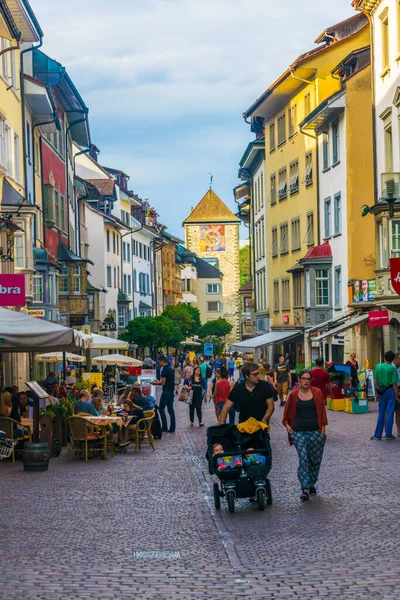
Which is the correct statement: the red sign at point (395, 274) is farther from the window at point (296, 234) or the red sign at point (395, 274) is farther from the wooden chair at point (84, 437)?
the window at point (296, 234)

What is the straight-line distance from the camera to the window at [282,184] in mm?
60309

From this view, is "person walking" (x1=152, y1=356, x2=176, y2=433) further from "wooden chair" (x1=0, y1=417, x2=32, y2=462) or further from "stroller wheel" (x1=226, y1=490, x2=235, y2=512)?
"stroller wheel" (x1=226, y1=490, x2=235, y2=512)

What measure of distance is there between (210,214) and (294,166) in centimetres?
10085

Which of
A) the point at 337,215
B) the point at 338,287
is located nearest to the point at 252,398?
the point at 337,215

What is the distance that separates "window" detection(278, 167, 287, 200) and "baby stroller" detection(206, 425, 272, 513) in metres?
47.5

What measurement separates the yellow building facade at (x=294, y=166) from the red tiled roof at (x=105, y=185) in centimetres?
1560

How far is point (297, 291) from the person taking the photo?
56.7 metres

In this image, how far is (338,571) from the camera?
29.1 ft

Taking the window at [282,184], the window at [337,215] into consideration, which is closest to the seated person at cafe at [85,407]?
the window at [337,215]

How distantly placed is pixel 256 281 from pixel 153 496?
61.7 metres

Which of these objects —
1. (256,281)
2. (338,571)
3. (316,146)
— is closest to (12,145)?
(316,146)

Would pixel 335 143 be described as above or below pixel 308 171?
above

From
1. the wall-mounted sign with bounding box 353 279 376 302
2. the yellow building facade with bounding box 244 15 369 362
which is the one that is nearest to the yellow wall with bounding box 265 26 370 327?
the yellow building facade with bounding box 244 15 369 362

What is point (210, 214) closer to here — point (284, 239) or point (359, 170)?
point (284, 239)
